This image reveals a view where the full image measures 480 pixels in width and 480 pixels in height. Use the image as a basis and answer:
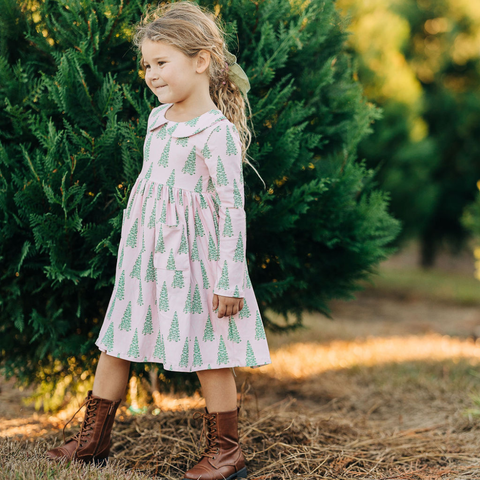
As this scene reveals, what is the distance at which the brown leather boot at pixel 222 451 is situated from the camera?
2.27 meters

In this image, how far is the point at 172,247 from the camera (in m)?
2.21

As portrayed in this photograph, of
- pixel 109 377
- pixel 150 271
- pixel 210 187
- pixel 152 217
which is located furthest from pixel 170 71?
pixel 109 377

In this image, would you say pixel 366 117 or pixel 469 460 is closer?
pixel 469 460

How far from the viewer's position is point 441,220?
14.0 m

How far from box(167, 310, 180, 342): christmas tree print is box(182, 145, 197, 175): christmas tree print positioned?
611mm

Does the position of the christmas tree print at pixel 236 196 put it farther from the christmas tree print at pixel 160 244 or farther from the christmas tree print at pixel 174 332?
the christmas tree print at pixel 174 332

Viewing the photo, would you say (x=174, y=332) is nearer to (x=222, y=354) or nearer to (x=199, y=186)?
(x=222, y=354)

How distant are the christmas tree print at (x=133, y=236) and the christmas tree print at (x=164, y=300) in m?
0.24

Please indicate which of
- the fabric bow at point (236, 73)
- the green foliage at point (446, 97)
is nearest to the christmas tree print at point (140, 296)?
the fabric bow at point (236, 73)

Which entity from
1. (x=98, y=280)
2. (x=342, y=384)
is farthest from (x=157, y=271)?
(x=342, y=384)

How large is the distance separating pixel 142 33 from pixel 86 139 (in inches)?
22.2

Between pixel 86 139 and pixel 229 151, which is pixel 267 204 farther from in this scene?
pixel 86 139

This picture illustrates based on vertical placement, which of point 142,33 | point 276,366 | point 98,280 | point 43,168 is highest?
point 142,33

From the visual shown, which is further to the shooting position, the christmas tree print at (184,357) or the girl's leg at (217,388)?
the girl's leg at (217,388)
